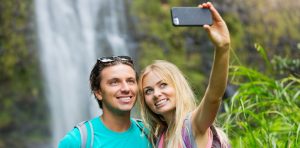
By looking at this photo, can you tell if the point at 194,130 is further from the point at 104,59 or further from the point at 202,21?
the point at 104,59

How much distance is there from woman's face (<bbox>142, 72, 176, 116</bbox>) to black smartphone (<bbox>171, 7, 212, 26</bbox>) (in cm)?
54

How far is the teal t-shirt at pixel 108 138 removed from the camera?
2.79 m

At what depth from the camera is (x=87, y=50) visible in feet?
45.1

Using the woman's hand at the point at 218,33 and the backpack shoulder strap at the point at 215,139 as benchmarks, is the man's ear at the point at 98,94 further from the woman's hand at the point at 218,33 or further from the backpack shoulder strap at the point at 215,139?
the woman's hand at the point at 218,33

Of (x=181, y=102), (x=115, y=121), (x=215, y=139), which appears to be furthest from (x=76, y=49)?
(x=215, y=139)

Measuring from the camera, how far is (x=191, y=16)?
7.64 feet

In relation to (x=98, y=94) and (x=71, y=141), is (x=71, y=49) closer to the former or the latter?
(x=98, y=94)

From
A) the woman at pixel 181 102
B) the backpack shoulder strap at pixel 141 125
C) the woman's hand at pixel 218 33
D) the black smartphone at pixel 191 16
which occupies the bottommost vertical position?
the backpack shoulder strap at pixel 141 125

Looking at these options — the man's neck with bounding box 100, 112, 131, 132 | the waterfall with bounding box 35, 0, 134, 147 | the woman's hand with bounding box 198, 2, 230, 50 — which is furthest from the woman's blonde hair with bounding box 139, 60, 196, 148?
the waterfall with bounding box 35, 0, 134, 147

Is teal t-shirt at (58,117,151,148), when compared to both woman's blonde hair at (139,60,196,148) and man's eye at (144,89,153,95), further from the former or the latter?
man's eye at (144,89,153,95)

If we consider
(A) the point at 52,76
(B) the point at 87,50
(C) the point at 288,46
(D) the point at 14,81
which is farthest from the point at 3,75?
(C) the point at 288,46

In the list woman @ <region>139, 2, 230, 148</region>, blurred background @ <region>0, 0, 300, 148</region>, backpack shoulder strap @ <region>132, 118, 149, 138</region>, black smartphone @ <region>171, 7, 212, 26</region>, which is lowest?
blurred background @ <region>0, 0, 300, 148</region>

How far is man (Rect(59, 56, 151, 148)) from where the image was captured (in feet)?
9.50

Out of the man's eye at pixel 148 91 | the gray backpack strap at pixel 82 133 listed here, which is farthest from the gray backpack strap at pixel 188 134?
the gray backpack strap at pixel 82 133
